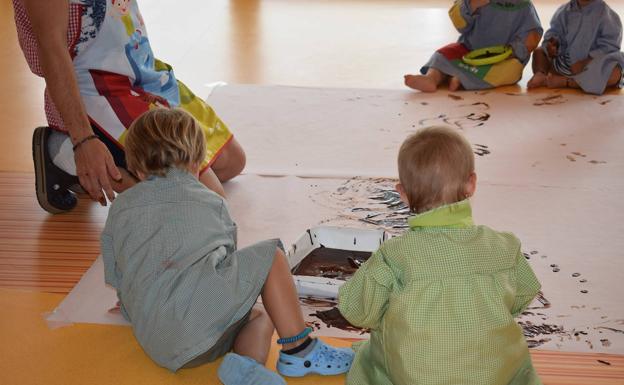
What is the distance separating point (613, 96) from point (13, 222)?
2028 mm

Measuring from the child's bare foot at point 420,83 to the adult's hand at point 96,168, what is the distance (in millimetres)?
1476

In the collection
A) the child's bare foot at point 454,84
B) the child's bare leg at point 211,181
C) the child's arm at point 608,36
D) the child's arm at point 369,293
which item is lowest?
the child's bare foot at point 454,84

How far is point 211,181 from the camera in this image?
2.23 meters

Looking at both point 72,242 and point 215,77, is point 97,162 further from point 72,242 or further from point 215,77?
point 215,77

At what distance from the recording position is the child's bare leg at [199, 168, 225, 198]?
2211 millimetres

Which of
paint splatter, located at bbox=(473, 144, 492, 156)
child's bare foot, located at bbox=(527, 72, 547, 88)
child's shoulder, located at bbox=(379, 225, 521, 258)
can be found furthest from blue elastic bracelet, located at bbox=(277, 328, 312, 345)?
child's bare foot, located at bbox=(527, 72, 547, 88)

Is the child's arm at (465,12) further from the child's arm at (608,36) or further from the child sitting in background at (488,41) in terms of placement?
the child's arm at (608,36)

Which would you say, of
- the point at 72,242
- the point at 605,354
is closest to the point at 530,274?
the point at 605,354

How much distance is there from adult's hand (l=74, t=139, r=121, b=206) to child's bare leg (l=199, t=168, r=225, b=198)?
30 centimetres

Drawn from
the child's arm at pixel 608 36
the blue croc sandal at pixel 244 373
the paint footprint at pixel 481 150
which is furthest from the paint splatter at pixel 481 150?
the blue croc sandal at pixel 244 373

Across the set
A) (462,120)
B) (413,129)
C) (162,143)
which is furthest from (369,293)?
(462,120)

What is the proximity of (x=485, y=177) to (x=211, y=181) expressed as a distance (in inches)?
30.1

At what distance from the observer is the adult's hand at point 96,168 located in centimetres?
194

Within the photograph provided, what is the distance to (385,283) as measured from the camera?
1442mm
